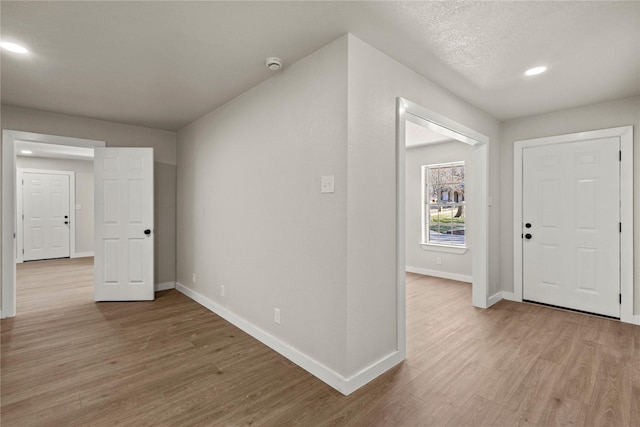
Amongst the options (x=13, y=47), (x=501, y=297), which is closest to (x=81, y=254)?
(x=13, y=47)

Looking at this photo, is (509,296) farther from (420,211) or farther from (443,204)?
(420,211)

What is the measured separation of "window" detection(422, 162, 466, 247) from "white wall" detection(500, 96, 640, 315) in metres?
1.21

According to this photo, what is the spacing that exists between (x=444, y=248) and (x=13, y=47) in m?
6.06

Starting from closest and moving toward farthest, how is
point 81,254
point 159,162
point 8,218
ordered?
point 8,218 → point 159,162 → point 81,254

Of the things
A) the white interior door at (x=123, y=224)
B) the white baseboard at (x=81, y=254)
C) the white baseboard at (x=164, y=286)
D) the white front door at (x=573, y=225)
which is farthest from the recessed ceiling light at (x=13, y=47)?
the white baseboard at (x=81, y=254)

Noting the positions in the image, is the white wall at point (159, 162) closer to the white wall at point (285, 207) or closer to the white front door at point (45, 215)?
the white wall at point (285, 207)

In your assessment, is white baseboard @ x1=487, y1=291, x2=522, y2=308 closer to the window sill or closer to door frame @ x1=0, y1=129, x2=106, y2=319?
the window sill

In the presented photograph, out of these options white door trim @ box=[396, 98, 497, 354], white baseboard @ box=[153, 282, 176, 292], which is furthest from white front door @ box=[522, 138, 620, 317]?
white baseboard @ box=[153, 282, 176, 292]

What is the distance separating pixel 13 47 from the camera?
2326mm

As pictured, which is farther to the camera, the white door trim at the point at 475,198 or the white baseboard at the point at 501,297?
the white baseboard at the point at 501,297

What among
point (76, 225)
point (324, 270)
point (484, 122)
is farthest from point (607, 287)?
point (76, 225)

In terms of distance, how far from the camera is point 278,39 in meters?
2.21

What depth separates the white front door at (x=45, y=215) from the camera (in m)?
7.27

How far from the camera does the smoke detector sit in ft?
8.08
